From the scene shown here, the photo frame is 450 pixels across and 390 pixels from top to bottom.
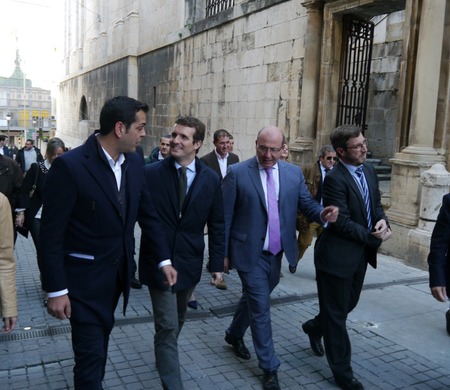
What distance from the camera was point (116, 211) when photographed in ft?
8.84

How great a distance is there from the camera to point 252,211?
3.63 m

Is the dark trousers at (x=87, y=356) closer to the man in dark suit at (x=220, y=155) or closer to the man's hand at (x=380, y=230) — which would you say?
the man's hand at (x=380, y=230)

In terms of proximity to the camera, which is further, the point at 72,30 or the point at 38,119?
the point at 38,119

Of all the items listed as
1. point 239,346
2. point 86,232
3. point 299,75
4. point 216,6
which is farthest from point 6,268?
point 216,6

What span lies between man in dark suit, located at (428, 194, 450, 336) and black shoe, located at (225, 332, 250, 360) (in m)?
1.59

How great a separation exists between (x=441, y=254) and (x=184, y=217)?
5.63 feet

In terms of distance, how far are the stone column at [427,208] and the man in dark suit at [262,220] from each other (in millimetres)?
3558

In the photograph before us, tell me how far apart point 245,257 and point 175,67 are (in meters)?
13.1

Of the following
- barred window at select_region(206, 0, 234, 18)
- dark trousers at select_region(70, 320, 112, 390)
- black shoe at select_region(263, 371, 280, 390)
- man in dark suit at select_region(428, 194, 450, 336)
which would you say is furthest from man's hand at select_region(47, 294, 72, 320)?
barred window at select_region(206, 0, 234, 18)

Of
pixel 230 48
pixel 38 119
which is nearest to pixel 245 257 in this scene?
pixel 230 48

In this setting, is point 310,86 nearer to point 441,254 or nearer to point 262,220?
point 262,220

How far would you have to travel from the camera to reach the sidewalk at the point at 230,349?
11.8ft

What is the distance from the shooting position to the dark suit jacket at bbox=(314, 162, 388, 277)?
11.2 feet

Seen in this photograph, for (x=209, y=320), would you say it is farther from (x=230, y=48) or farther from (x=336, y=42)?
(x=230, y=48)
